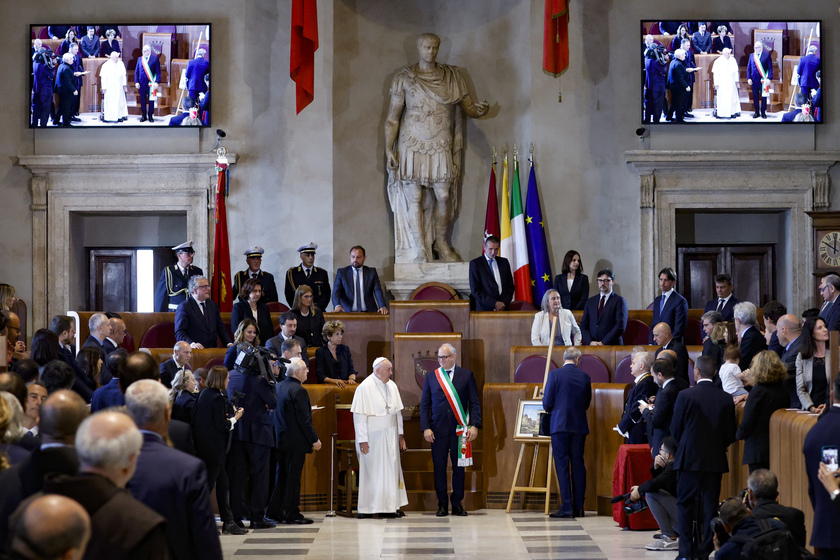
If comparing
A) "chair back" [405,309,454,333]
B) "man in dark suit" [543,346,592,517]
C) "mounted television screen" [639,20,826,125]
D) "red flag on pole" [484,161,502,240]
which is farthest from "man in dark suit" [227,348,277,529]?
"mounted television screen" [639,20,826,125]

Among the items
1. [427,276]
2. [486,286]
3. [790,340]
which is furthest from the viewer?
[427,276]

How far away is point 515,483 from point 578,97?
20.1ft

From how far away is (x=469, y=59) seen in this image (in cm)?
1488

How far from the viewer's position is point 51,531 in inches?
102

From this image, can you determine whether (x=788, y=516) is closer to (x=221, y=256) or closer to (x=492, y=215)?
(x=492, y=215)

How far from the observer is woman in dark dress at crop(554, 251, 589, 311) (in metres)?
12.3

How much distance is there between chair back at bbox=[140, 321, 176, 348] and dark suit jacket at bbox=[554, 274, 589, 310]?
435cm

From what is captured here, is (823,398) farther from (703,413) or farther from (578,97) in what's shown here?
(578,97)

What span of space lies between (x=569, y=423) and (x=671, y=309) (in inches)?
103

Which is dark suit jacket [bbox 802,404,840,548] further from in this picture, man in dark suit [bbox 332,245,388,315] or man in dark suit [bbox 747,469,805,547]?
man in dark suit [bbox 332,245,388,315]

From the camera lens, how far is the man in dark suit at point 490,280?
1217cm

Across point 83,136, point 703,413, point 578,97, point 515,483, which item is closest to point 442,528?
point 515,483

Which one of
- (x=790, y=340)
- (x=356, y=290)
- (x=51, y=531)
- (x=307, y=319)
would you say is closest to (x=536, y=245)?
(x=356, y=290)

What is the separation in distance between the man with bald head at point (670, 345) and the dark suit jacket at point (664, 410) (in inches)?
68.5
